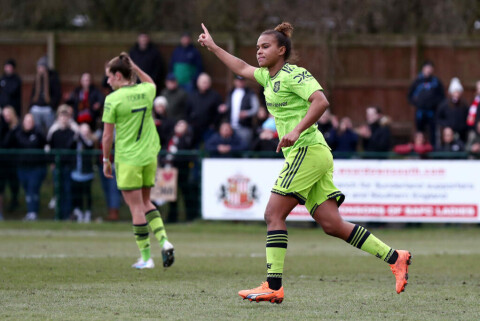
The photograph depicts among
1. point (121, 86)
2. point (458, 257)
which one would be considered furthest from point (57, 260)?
point (458, 257)

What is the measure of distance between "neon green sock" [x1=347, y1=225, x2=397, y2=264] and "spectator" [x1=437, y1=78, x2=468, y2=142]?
1083 centimetres

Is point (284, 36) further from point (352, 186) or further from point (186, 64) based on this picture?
point (186, 64)

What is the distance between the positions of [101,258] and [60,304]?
14.3 ft

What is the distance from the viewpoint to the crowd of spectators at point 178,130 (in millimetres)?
17438

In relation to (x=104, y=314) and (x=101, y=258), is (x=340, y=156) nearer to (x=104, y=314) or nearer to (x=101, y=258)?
(x=101, y=258)

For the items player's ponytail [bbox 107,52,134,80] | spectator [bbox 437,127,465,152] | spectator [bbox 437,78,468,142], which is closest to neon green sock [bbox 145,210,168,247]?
player's ponytail [bbox 107,52,134,80]

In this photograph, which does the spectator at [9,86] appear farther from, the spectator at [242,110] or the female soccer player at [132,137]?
the female soccer player at [132,137]

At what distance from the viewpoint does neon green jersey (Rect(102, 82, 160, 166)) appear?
1030 cm

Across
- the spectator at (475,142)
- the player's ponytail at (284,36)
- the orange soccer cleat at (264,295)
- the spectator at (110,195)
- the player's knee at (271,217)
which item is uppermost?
the player's ponytail at (284,36)

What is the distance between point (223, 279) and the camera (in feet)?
31.4

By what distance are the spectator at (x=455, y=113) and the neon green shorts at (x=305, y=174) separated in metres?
11.1

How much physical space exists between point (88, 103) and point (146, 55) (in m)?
2.00

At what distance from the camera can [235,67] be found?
8.31 m

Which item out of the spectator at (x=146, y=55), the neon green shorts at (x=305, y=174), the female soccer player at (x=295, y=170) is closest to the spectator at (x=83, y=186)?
the spectator at (x=146, y=55)
